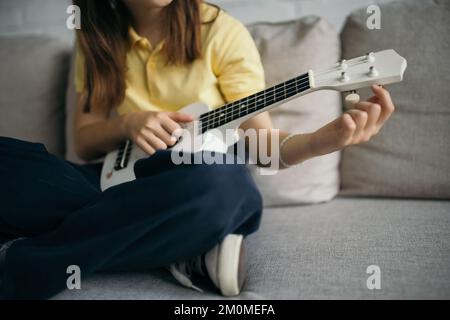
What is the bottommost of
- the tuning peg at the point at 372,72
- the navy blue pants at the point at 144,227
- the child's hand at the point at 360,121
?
the navy blue pants at the point at 144,227

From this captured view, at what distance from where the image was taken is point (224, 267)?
603 mm

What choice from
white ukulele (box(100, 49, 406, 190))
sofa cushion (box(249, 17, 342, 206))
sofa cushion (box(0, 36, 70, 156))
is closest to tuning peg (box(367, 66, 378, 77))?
white ukulele (box(100, 49, 406, 190))

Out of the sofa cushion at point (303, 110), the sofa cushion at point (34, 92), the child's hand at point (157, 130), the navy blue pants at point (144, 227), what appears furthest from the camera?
the sofa cushion at point (34, 92)

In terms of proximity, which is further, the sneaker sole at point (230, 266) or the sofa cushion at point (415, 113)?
the sofa cushion at point (415, 113)

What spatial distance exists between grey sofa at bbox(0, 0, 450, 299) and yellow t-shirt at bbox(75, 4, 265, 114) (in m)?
0.27

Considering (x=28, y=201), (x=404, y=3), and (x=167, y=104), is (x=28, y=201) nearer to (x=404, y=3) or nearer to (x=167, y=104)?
(x=167, y=104)

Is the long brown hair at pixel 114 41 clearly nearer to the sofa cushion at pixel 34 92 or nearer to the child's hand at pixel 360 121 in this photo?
the sofa cushion at pixel 34 92

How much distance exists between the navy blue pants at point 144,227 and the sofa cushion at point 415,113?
0.41 m

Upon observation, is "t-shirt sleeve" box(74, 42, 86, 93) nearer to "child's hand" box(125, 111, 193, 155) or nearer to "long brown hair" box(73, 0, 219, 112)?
"long brown hair" box(73, 0, 219, 112)

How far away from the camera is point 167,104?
0.92 metres

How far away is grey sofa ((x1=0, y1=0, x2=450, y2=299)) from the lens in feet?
2.05

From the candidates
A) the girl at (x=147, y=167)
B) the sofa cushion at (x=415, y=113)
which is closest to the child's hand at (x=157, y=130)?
the girl at (x=147, y=167)

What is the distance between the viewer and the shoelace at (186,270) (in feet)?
2.10

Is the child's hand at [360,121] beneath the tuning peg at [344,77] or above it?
beneath
